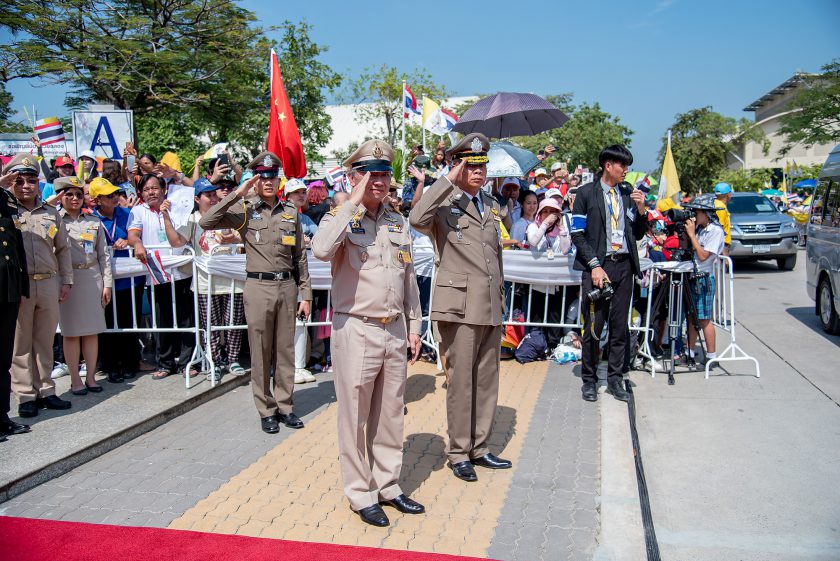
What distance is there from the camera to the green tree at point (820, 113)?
84.8ft

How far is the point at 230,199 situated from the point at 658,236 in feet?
19.2

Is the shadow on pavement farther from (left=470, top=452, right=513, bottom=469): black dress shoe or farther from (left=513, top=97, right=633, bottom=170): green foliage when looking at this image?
(left=513, top=97, right=633, bottom=170): green foliage

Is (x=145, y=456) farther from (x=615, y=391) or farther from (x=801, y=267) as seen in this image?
(x=801, y=267)

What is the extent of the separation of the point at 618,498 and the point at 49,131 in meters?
8.83

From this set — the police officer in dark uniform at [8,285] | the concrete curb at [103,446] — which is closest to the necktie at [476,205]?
the concrete curb at [103,446]

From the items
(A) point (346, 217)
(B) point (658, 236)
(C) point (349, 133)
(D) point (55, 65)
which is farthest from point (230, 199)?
(C) point (349, 133)

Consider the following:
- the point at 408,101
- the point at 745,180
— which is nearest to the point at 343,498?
the point at 408,101

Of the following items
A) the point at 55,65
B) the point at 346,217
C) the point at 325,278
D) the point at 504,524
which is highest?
the point at 55,65

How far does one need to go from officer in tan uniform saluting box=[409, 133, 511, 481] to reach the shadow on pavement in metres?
6.29

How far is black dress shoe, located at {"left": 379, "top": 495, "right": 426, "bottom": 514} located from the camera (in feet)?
13.8

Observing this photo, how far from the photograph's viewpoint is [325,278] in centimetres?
757

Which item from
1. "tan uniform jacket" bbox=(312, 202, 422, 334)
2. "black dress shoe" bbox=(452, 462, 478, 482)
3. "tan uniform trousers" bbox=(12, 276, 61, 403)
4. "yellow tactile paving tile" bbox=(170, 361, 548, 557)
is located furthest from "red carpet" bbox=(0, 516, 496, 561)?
"tan uniform trousers" bbox=(12, 276, 61, 403)

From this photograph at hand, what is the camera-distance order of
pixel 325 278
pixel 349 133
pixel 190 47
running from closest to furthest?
pixel 325 278 < pixel 190 47 < pixel 349 133

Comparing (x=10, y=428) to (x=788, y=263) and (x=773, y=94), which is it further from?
(x=773, y=94)
